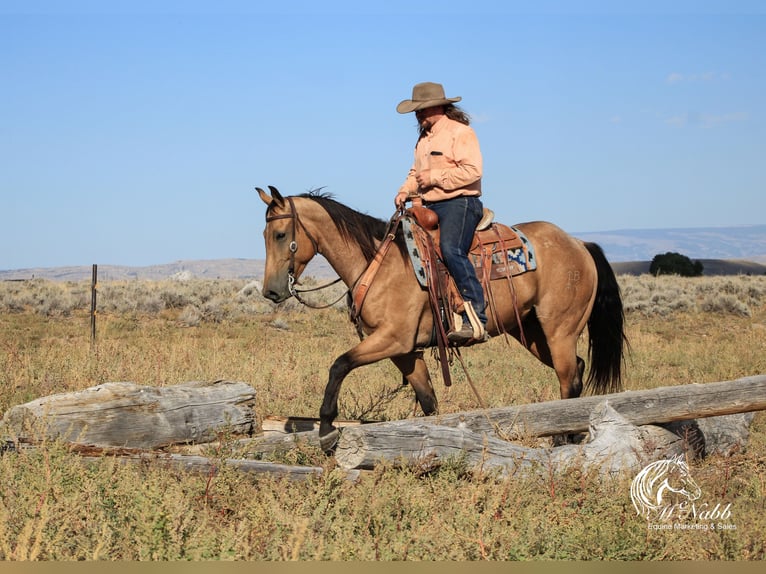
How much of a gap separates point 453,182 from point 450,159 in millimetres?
244

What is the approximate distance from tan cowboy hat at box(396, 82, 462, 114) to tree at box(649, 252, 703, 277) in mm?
41540

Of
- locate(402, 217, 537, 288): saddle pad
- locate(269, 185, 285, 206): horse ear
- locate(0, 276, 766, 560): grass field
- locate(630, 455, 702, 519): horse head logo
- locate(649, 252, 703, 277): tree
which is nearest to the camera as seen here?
locate(0, 276, 766, 560): grass field

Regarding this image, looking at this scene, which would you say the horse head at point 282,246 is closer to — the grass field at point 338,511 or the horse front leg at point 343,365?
the horse front leg at point 343,365

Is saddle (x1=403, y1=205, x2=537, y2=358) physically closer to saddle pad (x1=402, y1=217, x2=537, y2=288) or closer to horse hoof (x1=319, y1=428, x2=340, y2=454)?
saddle pad (x1=402, y1=217, x2=537, y2=288)

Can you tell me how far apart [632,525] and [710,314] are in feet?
66.1

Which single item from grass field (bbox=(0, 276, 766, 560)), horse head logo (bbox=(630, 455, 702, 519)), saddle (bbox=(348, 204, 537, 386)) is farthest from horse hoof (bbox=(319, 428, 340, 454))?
horse head logo (bbox=(630, 455, 702, 519))

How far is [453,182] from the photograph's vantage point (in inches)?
305

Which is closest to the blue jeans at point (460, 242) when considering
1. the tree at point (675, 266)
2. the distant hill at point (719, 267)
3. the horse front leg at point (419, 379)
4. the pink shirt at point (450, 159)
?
the pink shirt at point (450, 159)

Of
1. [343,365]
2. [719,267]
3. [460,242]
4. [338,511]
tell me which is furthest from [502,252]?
[719,267]

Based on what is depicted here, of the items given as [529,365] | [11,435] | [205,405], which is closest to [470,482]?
[205,405]

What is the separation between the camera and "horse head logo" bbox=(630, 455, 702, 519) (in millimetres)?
5594

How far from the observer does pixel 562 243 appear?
879 cm

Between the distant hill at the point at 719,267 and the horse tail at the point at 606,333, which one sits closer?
the horse tail at the point at 606,333

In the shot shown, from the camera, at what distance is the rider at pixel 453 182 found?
774cm
